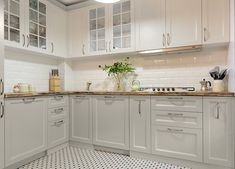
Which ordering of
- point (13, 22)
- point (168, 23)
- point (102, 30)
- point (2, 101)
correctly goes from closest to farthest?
point (2, 101) → point (13, 22) → point (168, 23) → point (102, 30)

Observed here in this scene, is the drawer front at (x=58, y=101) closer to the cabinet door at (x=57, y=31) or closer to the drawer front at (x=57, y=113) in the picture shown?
the drawer front at (x=57, y=113)

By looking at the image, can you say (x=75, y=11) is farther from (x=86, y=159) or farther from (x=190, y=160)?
(x=190, y=160)

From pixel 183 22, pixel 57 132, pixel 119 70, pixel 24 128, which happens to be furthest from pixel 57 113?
pixel 183 22

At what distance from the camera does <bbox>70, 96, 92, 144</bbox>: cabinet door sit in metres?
2.90

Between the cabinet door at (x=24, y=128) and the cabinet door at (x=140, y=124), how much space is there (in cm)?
120

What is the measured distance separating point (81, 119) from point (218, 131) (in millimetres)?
1896

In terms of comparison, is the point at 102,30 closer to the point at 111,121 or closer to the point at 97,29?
the point at 97,29

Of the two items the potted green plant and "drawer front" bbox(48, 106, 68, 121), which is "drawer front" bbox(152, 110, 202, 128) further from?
"drawer front" bbox(48, 106, 68, 121)

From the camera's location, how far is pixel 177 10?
102 inches

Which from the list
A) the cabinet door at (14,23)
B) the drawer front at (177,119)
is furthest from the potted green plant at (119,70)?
the cabinet door at (14,23)

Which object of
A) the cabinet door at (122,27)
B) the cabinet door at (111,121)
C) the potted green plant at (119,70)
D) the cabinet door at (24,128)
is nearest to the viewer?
the cabinet door at (24,128)

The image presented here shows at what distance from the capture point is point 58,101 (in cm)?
286

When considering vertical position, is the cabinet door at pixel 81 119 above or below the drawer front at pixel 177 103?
below

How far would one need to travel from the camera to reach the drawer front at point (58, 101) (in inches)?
107
